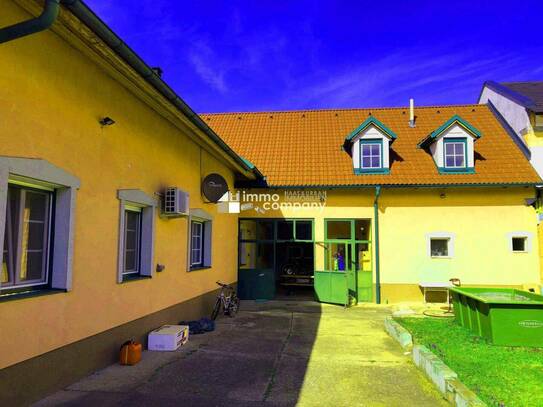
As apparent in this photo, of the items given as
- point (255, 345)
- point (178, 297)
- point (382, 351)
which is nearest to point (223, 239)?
point (178, 297)

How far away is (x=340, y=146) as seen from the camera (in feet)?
55.0

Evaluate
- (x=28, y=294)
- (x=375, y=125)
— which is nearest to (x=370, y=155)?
(x=375, y=125)

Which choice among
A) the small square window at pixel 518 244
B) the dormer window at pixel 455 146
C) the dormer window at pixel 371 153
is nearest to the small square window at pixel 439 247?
the small square window at pixel 518 244

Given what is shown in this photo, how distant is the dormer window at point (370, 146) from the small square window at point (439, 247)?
3.18 metres

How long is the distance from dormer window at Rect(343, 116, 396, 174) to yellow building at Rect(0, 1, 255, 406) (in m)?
8.10

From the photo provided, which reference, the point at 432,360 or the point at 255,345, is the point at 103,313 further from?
the point at 432,360

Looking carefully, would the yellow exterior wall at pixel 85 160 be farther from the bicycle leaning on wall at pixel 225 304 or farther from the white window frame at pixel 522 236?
the white window frame at pixel 522 236

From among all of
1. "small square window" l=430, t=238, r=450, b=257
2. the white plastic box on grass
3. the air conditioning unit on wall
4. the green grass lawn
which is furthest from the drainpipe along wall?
the white plastic box on grass

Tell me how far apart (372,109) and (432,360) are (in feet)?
48.8

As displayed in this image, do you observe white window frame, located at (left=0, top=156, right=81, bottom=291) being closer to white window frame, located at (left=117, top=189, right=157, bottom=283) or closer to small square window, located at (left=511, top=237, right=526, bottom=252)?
white window frame, located at (left=117, top=189, right=157, bottom=283)

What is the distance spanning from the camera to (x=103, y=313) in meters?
6.24

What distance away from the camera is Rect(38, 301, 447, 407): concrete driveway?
530cm
